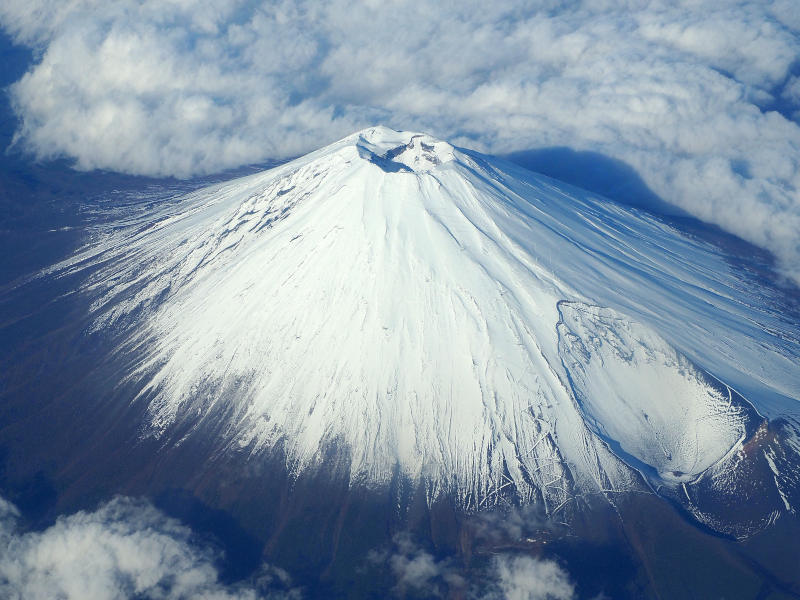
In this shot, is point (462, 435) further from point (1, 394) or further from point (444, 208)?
point (1, 394)

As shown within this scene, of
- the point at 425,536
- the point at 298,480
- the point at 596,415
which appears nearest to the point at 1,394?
the point at 298,480

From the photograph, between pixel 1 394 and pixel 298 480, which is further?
pixel 1 394

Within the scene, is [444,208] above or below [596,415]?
above

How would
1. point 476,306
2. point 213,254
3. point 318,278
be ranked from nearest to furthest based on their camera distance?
point 476,306, point 318,278, point 213,254

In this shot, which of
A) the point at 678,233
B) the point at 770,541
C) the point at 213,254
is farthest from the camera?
the point at 678,233

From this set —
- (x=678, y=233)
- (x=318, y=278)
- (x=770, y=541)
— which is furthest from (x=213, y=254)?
(x=678, y=233)

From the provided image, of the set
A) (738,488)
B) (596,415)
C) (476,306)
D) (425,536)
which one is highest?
(476,306)
